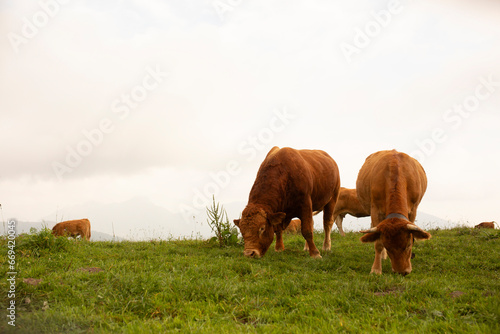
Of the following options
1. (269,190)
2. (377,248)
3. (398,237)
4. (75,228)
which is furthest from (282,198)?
(75,228)

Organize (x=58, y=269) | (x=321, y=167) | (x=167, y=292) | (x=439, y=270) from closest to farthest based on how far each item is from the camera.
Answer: (x=167, y=292), (x=58, y=269), (x=439, y=270), (x=321, y=167)

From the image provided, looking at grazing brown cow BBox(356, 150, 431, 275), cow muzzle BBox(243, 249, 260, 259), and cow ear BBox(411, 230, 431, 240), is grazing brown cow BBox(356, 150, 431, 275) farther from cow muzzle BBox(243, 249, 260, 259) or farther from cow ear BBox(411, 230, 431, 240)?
cow muzzle BBox(243, 249, 260, 259)

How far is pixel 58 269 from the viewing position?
278 inches

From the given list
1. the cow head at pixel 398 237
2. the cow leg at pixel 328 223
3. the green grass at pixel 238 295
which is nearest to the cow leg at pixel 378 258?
the green grass at pixel 238 295

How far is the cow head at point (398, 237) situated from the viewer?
7.15m

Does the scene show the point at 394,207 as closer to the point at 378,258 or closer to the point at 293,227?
the point at 378,258

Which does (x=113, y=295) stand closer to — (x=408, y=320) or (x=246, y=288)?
(x=246, y=288)

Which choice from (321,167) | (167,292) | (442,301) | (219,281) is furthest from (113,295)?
(321,167)

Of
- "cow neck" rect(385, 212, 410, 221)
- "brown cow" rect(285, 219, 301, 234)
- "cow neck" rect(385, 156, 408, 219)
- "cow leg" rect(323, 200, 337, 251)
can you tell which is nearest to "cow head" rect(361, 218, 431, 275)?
"cow neck" rect(385, 212, 410, 221)

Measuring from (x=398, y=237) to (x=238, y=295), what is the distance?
3281 mm

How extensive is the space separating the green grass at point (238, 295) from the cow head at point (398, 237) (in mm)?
365

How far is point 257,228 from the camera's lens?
8.71m

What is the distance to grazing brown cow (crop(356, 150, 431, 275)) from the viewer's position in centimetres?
721

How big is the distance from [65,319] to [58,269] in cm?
287
